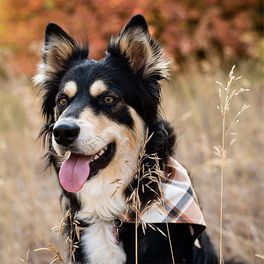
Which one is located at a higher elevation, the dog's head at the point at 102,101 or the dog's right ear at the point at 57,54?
the dog's right ear at the point at 57,54

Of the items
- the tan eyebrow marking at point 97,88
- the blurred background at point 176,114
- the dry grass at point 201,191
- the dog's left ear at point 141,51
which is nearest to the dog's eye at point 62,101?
the tan eyebrow marking at point 97,88

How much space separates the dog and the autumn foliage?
429cm

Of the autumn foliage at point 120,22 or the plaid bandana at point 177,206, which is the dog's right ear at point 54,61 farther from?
the autumn foliage at point 120,22

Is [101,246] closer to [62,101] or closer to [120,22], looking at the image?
[62,101]

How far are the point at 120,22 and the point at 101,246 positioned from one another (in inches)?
233

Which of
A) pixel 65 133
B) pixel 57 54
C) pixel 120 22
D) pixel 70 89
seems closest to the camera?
pixel 65 133

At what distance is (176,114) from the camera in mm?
7492

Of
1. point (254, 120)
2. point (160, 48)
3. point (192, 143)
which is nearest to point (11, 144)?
point (192, 143)

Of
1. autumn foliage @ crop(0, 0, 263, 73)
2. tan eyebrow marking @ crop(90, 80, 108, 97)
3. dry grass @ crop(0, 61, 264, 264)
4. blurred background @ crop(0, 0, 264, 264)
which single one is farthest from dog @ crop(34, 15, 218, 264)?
autumn foliage @ crop(0, 0, 263, 73)

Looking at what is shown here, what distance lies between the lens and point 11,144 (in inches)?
294

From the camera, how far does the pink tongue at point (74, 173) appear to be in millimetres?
3066

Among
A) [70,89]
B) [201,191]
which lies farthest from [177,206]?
[201,191]

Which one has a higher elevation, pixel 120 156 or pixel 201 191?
pixel 120 156

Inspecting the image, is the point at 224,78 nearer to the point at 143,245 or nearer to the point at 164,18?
the point at 164,18
